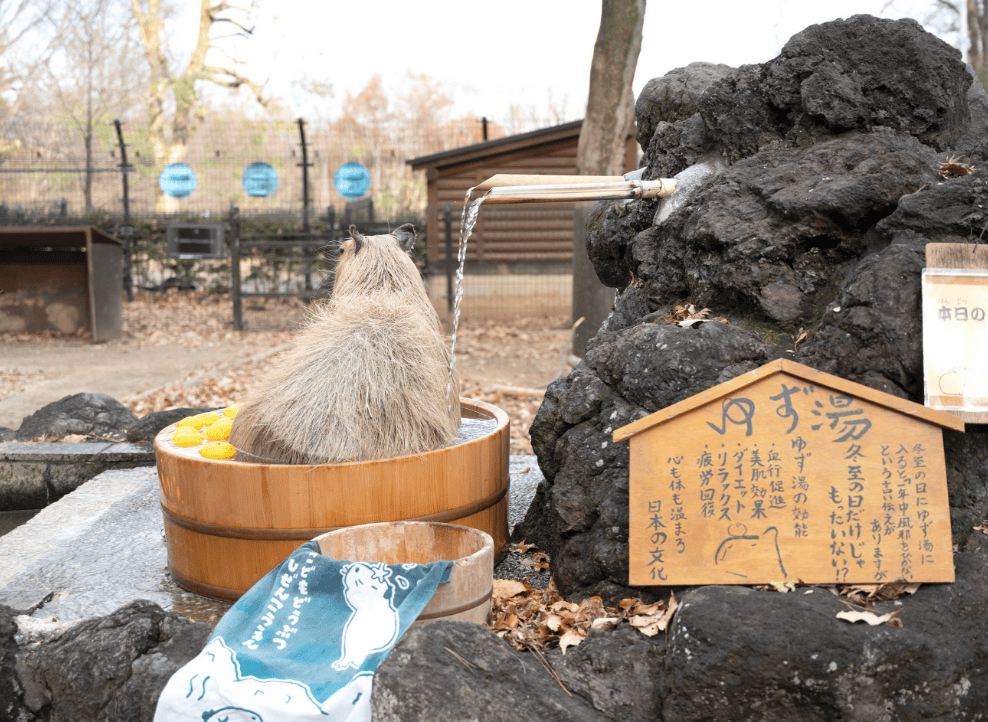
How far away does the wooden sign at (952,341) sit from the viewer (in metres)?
2.51

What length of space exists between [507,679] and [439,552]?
2.22ft

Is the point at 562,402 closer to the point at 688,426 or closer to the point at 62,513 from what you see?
the point at 688,426

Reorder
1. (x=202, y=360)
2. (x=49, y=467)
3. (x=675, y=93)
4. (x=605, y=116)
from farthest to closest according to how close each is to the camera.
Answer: (x=202, y=360), (x=605, y=116), (x=49, y=467), (x=675, y=93)

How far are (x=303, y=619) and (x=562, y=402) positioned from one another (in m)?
1.21

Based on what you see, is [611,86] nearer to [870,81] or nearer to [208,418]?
[870,81]

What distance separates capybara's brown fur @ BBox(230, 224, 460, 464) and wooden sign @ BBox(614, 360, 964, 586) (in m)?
0.89

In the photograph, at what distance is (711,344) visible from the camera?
2.78 metres

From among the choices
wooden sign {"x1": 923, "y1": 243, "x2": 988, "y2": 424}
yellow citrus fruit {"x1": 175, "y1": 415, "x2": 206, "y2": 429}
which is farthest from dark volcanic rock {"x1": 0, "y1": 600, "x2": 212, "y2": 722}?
wooden sign {"x1": 923, "y1": 243, "x2": 988, "y2": 424}

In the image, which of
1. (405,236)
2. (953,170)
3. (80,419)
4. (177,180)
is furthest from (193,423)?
(177,180)

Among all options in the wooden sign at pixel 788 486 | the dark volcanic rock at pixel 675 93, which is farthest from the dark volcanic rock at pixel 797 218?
the dark volcanic rock at pixel 675 93

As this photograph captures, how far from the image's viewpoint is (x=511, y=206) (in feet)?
49.9

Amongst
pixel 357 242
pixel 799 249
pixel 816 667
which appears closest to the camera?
pixel 816 667

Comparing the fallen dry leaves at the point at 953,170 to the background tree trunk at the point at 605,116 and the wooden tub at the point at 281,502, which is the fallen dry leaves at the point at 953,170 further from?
the background tree trunk at the point at 605,116

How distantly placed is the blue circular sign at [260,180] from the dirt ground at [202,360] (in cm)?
225
